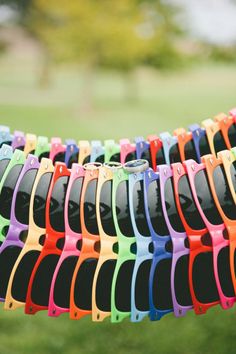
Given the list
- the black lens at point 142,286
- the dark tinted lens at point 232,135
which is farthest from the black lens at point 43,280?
the dark tinted lens at point 232,135

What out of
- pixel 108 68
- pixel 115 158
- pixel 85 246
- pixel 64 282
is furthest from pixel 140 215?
pixel 108 68

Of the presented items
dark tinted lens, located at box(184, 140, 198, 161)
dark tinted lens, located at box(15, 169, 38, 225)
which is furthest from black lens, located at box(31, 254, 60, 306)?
dark tinted lens, located at box(184, 140, 198, 161)

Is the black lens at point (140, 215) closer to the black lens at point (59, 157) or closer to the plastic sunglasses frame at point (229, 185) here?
the plastic sunglasses frame at point (229, 185)

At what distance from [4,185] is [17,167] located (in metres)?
0.06

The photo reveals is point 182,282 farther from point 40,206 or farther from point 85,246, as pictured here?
point 40,206

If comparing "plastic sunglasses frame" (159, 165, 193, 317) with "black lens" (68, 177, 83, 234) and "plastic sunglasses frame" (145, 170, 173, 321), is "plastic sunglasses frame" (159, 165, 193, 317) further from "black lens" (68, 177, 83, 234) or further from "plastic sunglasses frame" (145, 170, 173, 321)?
"black lens" (68, 177, 83, 234)

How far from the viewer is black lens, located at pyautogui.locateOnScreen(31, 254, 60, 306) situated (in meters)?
1.30

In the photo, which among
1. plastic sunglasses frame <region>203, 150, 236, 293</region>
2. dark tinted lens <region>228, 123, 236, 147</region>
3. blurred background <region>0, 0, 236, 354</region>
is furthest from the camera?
blurred background <region>0, 0, 236, 354</region>

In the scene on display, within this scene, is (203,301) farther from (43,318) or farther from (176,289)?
(43,318)

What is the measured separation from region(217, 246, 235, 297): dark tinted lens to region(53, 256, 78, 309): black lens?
1.18ft

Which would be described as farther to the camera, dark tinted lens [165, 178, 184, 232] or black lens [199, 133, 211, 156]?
black lens [199, 133, 211, 156]

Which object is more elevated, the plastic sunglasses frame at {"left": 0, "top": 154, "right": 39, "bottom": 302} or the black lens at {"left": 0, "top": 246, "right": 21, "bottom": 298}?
the plastic sunglasses frame at {"left": 0, "top": 154, "right": 39, "bottom": 302}

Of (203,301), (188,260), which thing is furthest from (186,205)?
(203,301)

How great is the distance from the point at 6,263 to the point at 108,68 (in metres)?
7.60
